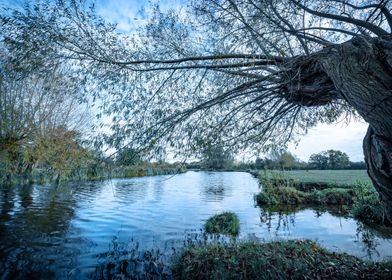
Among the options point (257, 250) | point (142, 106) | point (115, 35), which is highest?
point (115, 35)

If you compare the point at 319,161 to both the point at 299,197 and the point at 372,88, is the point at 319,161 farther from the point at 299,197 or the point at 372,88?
the point at 372,88

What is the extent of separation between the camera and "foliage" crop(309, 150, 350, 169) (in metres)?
47.5

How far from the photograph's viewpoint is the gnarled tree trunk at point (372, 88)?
2.38m

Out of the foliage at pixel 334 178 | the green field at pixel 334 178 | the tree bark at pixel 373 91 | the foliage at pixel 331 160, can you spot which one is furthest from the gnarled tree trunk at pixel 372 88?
the foliage at pixel 331 160

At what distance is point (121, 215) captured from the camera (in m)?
13.0

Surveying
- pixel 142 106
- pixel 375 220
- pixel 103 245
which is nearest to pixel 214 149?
pixel 142 106

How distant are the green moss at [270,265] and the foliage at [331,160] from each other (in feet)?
160

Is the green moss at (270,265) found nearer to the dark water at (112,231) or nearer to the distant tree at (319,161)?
the dark water at (112,231)

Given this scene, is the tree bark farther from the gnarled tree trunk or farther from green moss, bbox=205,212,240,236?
green moss, bbox=205,212,240,236

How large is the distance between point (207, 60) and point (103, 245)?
7303mm

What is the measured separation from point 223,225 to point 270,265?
5.56 meters

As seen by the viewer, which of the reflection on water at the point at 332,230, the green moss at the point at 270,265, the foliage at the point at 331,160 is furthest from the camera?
the foliage at the point at 331,160

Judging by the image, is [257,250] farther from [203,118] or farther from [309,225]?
[309,225]

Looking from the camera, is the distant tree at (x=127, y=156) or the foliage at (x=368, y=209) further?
the foliage at (x=368, y=209)
